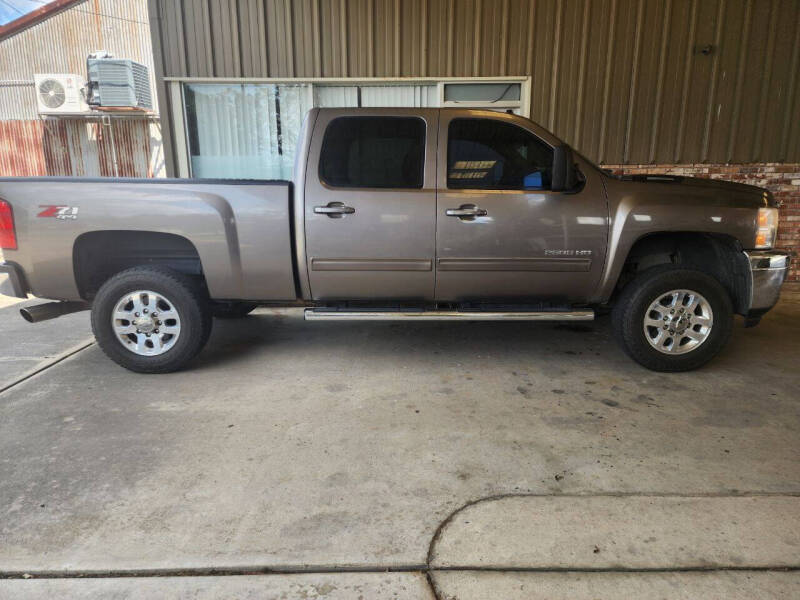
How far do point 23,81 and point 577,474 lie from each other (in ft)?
67.4

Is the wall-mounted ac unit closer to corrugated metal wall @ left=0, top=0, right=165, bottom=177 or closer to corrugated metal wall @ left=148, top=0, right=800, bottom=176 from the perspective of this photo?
corrugated metal wall @ left=0, top=0, right=165, bottom=177

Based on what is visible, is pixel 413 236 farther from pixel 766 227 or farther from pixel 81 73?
pixel 81 73

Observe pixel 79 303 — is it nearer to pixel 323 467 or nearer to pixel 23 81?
pixel 323 467

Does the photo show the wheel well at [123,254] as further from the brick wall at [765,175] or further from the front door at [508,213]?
the brick wall at [765,175]

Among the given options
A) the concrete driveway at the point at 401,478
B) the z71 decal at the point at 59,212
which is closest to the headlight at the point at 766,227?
the concrete driveway at the point at 401,478

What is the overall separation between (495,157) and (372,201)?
105 cm

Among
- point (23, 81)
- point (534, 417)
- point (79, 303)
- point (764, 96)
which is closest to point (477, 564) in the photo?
point (534, 417)

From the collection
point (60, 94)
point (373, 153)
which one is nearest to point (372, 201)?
point (373, 153)

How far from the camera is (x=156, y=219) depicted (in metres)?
4.05

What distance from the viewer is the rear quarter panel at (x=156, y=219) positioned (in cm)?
395

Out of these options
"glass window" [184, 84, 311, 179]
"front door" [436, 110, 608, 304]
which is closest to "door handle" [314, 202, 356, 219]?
"front door" [436, 110, 608, 304]

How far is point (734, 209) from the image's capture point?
4.15m

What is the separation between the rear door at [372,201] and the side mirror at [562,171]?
3.03 feet

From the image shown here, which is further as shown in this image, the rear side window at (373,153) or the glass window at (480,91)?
the glass window at (480,91)
